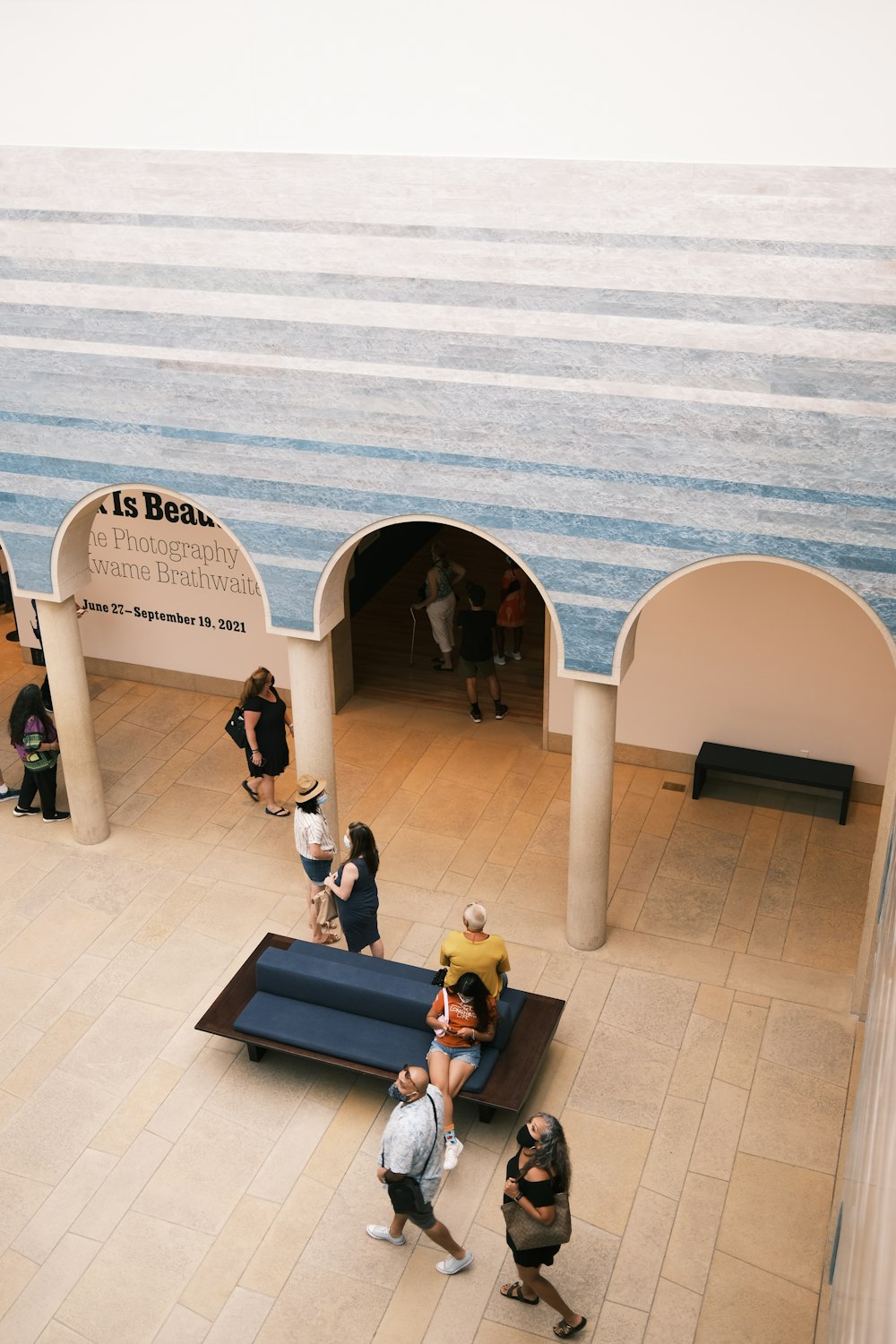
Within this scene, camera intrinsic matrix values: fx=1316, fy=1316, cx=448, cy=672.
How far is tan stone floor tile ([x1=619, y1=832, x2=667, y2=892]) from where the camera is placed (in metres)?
11.6

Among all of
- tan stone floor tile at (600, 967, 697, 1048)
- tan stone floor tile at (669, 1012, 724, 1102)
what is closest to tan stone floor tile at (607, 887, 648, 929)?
tan stone floor tile at (600, 967, 697, 1048)

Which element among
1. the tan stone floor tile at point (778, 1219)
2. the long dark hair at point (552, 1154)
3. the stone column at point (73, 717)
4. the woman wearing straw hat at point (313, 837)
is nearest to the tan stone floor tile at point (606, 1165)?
the tan stone floor tile at point (778, 1219)

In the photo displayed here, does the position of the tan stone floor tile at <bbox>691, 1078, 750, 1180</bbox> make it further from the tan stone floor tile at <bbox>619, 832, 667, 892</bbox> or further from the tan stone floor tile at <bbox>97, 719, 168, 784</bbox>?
the tan stone floor tile at <bbox>97, 719, 168, 784</bbox>

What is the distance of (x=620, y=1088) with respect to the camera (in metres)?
9.45

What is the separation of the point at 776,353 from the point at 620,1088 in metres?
5.19

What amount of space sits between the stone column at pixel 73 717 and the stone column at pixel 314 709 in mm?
2096

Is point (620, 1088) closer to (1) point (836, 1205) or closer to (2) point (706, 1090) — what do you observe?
(2) point (706, 1090)

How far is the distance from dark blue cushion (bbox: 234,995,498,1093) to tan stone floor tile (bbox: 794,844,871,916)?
3.65 m

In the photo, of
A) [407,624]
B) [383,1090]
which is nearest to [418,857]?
[383,1090]

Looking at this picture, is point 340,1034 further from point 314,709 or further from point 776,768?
point 776,768

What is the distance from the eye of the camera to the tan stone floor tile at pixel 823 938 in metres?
10.6

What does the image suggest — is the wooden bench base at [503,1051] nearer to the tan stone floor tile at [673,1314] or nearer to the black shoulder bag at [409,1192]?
the black shoulder bag at [409,1192]

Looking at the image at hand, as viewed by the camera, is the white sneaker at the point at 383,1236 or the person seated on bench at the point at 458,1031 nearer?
the white sneaker at the point at 383,1236

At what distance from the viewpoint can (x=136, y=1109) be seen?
9383 millimetres
